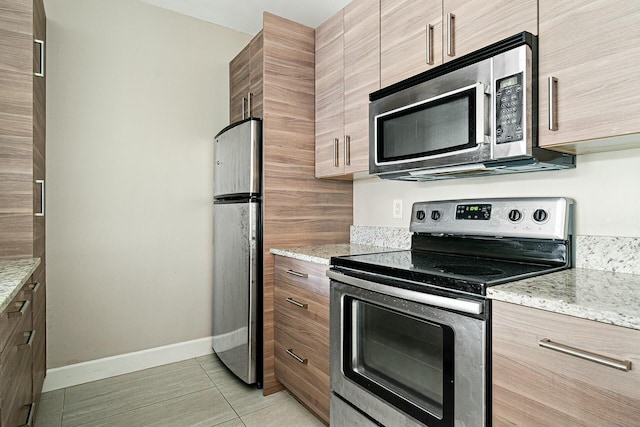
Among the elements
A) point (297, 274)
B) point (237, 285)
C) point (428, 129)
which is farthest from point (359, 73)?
point (237, 285)

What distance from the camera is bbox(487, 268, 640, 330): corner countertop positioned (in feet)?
2.71

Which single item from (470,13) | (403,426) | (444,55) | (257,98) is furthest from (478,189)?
(257,98)

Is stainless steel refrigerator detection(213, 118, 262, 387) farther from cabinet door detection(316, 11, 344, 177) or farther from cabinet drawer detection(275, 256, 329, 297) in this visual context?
cabinet door detection(316, 11, 344, 177)

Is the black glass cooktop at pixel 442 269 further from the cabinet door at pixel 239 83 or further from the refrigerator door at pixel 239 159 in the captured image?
the cabinet door at pixel 239 83

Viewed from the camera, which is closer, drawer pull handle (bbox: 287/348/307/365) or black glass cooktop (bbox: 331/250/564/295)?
black glass cooktop (bbox: 331/250/564/295)

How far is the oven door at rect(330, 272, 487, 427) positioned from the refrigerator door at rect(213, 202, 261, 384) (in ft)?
2.29

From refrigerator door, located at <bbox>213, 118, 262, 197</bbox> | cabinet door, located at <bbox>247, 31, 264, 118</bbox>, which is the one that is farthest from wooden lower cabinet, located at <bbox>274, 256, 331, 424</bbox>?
cabinet door, located at <bbox>247, 31, 264, 118</bbox>

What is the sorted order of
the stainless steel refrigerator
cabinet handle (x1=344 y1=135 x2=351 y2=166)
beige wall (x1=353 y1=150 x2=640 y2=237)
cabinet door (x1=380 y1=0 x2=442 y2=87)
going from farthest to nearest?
1. the stainless steel refrigerator
2. cabinet handle (x1=344 y1=135 x2=351 y2=166)
3. cabinet door (x1=380 y1=0 x2=442 y2=87)
4. beige wall (x1=353 y1=150 x2=640 y2=237)

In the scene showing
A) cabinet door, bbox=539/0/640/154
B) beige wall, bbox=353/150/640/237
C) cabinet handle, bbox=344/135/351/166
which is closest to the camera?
cabinet door, bbox=539/0/640/154

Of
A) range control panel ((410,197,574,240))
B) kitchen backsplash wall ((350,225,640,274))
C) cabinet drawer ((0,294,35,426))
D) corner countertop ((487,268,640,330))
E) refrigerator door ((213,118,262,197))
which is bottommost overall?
cabinet drawer ((0,294,35,426))

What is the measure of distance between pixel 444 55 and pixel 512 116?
453 mm

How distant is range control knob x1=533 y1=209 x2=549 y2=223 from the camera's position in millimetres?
1431

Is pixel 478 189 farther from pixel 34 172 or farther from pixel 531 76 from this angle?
pixel 34 172

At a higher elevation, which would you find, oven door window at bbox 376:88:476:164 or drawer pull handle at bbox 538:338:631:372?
oven door window at bbox 376:88:476:164
